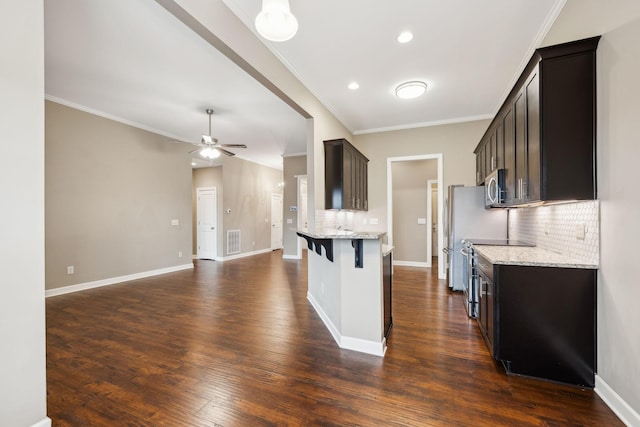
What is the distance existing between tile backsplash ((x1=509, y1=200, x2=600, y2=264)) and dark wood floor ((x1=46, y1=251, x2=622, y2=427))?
3.31ft

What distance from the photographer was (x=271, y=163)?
927 centimetres

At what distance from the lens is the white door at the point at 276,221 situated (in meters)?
9.88

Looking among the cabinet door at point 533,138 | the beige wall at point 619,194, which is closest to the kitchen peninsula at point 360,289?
the cabinet door at point 533,138

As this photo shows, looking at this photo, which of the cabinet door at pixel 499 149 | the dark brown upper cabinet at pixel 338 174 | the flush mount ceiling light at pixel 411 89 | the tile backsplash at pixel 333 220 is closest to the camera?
the cabinet door at pixel 499 149

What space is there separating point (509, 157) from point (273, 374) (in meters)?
3.00

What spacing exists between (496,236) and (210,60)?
460 centimetres

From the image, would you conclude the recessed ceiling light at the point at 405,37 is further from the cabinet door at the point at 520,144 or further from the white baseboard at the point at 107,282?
the white baseboard at the point at 107,282

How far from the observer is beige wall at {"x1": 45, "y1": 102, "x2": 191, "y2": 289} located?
4.28 metres

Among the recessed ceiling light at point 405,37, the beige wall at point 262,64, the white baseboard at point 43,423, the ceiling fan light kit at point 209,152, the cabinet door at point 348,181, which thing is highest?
the recessed ceiling light at point 405,37

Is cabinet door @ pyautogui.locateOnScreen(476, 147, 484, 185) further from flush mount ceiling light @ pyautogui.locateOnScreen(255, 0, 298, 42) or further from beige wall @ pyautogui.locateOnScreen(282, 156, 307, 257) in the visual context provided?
beige wall @ pyautogui.locateOnScreen(282, 156, 307, 257)

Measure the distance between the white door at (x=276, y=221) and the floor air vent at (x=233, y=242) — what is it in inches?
72.9

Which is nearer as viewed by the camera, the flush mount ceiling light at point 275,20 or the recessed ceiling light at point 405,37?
the flush mount ceiling light at point 275,20

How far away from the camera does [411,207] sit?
6.76 meters

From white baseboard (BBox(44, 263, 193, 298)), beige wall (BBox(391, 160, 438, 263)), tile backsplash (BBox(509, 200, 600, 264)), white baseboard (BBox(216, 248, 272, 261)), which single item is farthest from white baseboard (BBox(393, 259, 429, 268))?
white baseboard (BBox(44, 263, 193, 298))
